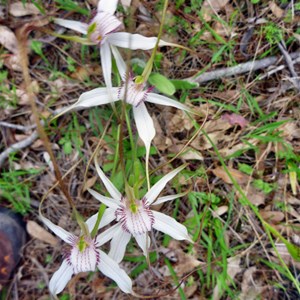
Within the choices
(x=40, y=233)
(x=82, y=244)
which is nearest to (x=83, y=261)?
(x=82, y=244)

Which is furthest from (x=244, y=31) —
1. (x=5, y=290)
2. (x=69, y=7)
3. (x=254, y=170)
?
(x=5, y=290)

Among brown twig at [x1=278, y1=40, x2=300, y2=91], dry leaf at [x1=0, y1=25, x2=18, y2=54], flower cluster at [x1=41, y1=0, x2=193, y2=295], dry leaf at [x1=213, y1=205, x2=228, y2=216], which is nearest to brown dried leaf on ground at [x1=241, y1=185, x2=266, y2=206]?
Result: dry leaf at [x1=213, y1=205, x2=228, y2=216]

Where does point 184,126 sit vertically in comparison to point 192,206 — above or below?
above

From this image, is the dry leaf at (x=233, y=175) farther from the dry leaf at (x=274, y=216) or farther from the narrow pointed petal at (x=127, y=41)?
the narrow pointed petal at (x=127, y=41)

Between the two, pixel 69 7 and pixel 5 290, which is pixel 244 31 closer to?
pixel 69 7

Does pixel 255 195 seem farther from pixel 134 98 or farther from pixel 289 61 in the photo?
pixel 134 98

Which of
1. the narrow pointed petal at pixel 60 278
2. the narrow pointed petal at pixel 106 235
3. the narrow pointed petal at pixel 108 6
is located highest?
the narrow pointed petal at pixel 108 6

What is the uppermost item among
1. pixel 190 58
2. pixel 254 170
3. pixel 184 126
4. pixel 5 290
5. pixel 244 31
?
pixel 244 31

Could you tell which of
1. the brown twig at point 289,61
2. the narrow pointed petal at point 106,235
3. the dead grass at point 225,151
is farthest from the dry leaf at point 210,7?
the narrow pointed petal at point 106,235
